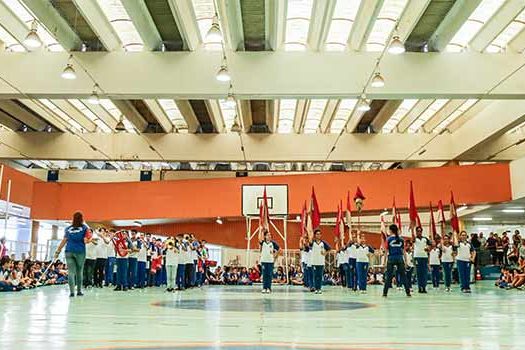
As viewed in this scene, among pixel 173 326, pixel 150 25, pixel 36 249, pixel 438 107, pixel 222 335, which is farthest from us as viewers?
pixel 36 249

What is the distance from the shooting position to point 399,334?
5.46m

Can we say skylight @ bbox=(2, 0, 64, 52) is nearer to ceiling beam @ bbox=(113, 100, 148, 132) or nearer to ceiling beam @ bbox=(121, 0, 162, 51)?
ceiling beam @ bbox=(121, 0, 162, 51)

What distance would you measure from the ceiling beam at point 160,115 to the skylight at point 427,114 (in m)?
11.3

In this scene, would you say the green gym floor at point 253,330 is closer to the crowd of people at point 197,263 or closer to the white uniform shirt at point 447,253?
the crowd of people at point 197,263

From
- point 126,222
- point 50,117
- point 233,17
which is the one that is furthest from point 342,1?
point 126,222

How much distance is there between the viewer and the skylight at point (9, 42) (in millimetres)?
15371

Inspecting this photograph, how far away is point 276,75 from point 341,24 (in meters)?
2.36

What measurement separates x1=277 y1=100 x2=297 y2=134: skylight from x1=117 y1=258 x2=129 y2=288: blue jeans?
9116 millimetres

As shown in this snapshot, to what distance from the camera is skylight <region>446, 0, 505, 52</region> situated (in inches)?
526

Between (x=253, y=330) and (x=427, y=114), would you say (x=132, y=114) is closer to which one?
(x=427, y=114)

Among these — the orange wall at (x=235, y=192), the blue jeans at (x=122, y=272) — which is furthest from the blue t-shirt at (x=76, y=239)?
the orange wall at (x=235, y=192)

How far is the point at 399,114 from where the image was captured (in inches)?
924

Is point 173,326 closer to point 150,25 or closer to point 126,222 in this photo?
point 150,25

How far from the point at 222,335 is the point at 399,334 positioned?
73.7 inches
